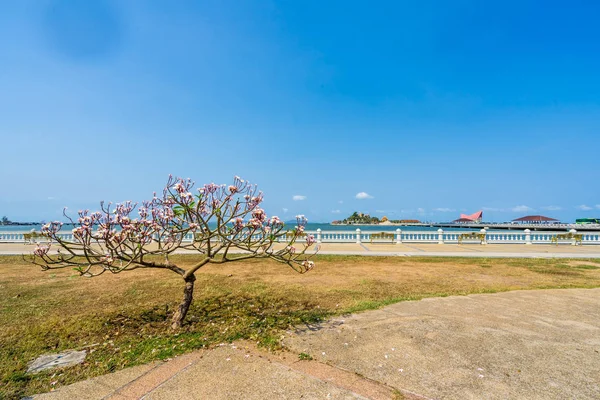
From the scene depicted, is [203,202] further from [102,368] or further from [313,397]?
[313,397]

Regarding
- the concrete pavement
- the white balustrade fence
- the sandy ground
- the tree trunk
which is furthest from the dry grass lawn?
the white balustrade fence

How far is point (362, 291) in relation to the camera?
7195mm

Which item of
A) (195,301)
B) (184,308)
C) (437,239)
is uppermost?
(437,239)

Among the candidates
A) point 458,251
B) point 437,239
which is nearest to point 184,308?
point 458,251

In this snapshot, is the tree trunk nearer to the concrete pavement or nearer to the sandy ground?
the concrete pavement

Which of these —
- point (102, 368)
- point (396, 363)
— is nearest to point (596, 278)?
point (396, 363)

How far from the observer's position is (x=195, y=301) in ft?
20.7

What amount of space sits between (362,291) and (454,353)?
352 cm

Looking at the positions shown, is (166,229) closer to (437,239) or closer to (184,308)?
(184,308)

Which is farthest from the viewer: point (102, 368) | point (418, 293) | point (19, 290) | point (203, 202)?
point (19, 290)

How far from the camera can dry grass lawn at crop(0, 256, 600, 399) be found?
3.91 m

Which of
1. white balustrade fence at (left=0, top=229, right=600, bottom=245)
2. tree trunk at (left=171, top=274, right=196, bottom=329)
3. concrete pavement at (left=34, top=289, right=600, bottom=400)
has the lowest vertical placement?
concrete pavement at (left=34, top=289, right=600, bottom=400)

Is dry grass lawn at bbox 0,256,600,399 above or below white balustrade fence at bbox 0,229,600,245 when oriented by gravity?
below

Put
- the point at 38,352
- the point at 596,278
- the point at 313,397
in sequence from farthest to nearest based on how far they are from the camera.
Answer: the point at 596,278
the point at 38,352
the point at 313,397
